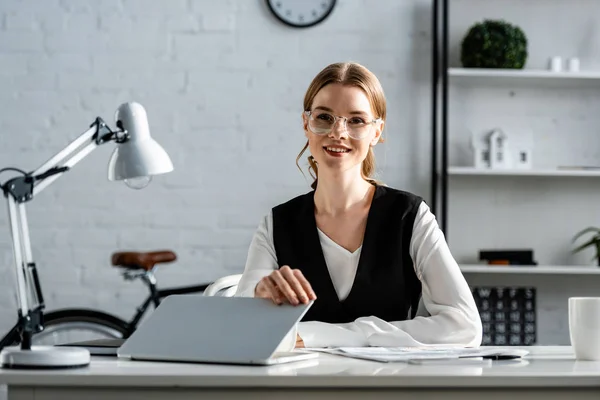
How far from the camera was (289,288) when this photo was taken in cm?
129

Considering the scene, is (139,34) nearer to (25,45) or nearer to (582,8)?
(25,45)

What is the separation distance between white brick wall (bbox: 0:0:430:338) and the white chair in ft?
5.67

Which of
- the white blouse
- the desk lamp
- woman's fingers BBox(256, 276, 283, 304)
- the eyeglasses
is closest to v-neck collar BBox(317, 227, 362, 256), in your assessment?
the white blouse

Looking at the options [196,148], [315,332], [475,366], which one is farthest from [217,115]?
[475,366]

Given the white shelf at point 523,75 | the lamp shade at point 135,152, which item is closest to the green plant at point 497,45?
the white shelf at point 523,75

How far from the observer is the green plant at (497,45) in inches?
146

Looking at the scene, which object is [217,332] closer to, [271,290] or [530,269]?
[271,290]

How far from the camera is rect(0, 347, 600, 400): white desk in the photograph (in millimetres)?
1043

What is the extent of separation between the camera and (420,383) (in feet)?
3.45

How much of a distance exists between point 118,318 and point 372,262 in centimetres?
186

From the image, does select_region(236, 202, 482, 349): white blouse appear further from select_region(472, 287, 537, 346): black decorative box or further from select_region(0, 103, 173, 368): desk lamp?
select_region(472, 287, 537, 346): black decorative box

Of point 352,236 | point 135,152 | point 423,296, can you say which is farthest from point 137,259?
point 135,152

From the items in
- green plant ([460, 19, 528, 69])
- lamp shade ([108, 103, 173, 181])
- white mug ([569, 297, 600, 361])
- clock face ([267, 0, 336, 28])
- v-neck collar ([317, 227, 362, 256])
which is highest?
clock face ([267, 0, 336, 28])

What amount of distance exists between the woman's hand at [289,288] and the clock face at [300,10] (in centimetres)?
262
